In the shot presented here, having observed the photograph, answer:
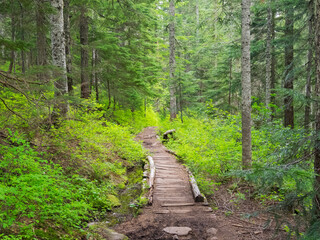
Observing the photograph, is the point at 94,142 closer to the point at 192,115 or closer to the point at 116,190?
the point at 116,190

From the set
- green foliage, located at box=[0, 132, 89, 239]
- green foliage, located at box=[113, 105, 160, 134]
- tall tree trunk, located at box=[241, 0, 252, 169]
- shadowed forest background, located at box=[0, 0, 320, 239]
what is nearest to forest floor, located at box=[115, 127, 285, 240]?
shadowed forest background, located at box=[0, 0, 320, 239]

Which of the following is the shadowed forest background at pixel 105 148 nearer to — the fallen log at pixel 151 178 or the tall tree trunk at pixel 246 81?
the tall tree trunk at pixel 246 81

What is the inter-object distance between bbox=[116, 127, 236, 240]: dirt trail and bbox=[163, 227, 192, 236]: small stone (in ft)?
0.18

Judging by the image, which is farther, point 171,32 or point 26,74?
point 171,32

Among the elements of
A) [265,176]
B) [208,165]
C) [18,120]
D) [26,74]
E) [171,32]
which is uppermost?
[171,32]

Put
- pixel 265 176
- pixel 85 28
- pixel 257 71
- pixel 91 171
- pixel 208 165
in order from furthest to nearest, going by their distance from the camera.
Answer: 1. pixel 257 71
2. pixel 85 28
3. pixel 208 165
4. pixel 91 171
5. pixel 265 176

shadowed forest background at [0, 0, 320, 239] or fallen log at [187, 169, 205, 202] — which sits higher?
shadowed forest background at [0, 0, 320, 239]

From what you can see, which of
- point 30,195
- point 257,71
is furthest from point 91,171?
point 257,71

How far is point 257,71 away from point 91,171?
54.5 ft

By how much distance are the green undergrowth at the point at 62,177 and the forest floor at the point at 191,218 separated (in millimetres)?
1003

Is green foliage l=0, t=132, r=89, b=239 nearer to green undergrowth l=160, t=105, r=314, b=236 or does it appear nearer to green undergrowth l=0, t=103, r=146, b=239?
green undergrowth l=0, t=103, r=146, b=239

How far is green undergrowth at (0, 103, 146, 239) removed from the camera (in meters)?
3.34

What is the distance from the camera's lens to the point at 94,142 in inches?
317

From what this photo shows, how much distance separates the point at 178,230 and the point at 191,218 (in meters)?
0.70
